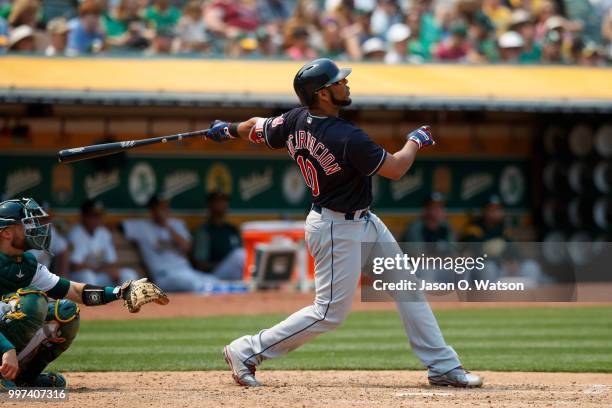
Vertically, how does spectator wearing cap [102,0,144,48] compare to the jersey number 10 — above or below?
below

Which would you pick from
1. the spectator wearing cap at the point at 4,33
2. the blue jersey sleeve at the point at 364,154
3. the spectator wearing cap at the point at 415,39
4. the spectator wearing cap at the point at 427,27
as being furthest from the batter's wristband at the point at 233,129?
the spectator wearing cap at the point at 427,27

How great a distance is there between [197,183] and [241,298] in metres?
2.20

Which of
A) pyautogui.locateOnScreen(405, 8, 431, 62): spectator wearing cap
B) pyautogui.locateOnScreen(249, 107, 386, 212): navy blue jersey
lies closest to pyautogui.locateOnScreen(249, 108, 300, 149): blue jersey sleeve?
pyautogui.locateOnScreen(249, 107, 386, 212): navy blue jersey

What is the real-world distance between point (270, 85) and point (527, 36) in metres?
4.89

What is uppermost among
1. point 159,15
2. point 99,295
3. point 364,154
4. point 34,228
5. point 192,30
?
point 364,154

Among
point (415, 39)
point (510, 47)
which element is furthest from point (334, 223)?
point (510, 47)

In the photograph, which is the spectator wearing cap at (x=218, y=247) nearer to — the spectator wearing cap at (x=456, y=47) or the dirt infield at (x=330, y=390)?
the spectator wearing cap at (x=456, y=47)

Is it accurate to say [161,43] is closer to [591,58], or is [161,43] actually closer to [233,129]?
[591,58]

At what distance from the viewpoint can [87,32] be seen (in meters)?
13.0

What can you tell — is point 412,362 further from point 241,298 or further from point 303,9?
point 303,9

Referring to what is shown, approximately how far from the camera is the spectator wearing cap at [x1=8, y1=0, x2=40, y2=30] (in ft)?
41.2

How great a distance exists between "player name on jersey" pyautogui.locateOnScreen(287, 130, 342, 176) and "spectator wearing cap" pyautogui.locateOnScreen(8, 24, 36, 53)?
7.10m

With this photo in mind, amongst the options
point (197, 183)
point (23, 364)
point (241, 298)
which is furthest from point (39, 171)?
point (23, 364)

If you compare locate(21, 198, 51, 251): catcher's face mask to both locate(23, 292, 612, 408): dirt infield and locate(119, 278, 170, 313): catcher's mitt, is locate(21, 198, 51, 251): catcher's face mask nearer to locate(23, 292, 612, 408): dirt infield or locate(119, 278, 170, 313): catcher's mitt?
locate(119, 278, 170, 313): catcher's mitt
